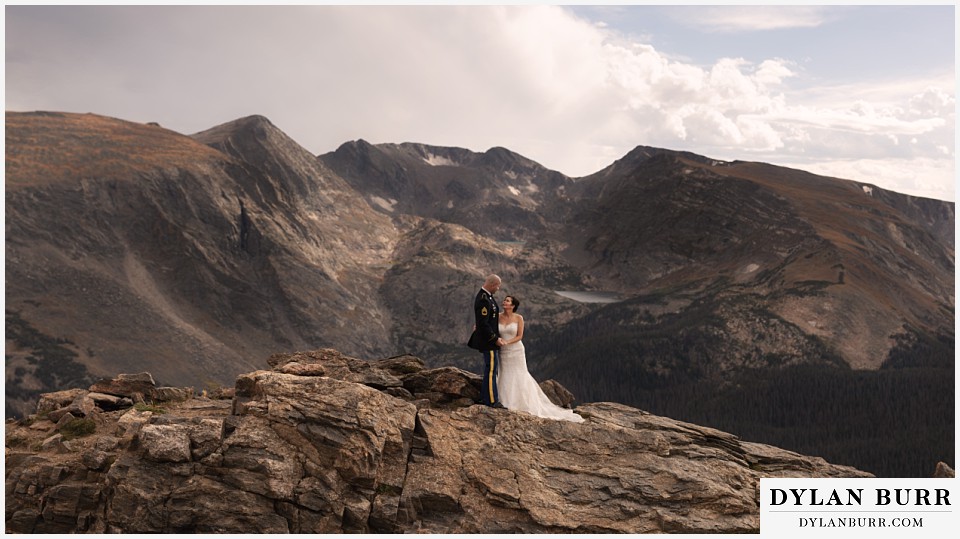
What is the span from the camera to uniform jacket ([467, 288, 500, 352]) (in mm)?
24453

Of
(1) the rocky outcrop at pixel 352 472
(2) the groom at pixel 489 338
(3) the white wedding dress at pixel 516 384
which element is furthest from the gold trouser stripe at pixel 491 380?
(1) the rocky outcrop at pixel 352 472

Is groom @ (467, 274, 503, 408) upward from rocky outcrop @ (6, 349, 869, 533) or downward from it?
upward

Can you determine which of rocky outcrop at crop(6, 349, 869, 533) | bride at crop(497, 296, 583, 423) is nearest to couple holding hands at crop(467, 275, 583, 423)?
bride at crop(497, 296, 583, 423)

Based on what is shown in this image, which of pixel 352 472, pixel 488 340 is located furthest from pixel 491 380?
pixel 352 472

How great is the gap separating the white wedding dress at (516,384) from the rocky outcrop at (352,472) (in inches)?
32.5

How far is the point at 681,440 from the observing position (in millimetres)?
24703

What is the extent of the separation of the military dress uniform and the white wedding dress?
0.22 m

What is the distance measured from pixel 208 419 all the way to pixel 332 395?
3649mm

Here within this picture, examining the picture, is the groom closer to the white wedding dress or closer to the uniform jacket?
the uniform jacket

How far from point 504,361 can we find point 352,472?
706cm

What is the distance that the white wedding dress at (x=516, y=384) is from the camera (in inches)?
973

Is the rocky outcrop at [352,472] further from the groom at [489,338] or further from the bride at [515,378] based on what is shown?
the groom at [489,338]

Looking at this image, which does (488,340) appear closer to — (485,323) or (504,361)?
(485,323)

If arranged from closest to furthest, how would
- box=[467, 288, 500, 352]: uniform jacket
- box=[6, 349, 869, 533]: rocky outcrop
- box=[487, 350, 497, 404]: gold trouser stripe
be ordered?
1. box=[6, 349, 869, 533]: rocky outcrop
2. box=[467, 288, 500, 352]: uniform jacket
3. box=[487, 350, 497, 404]: gold trouser stripe
